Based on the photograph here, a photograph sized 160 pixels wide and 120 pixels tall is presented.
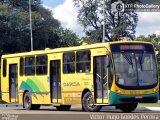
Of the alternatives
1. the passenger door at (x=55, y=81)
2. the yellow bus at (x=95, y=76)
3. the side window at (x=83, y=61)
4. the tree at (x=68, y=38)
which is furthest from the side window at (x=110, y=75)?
the tree at (x=68, y=38)

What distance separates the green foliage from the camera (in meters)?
77.5

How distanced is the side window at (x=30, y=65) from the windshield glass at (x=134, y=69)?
7353 mm

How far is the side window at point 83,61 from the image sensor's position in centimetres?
2795

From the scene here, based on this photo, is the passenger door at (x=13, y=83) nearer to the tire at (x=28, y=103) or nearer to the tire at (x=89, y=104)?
the tire at (x=28, y=103)

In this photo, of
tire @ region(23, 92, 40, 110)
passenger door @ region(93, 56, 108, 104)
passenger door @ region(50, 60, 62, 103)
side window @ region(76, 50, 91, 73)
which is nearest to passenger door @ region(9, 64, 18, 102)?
tire @ region(23, 92, 40, 110)

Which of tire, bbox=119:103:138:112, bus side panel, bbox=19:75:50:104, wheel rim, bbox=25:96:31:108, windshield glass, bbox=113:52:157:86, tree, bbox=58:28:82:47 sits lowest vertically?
tire, bbox=119:103:138:112

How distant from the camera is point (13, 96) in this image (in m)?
34.5

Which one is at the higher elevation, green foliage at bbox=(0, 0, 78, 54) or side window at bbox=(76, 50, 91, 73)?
green foliage at bbox=(0, 0, 78, 54)

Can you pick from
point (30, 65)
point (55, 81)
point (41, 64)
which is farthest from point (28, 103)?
point (55, 81)

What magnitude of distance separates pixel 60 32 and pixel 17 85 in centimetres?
5641

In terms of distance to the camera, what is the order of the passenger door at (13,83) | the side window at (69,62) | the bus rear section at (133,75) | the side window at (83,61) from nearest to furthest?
the bus rear section at (133,75)
the side window at (83,61)
the side window at (69,62)
the passenger door at (13,83)

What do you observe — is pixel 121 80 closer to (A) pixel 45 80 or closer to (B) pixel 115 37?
(A) pixel 45 80

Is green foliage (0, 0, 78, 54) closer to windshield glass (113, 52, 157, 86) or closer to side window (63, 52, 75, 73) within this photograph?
side window (63, 52, 75, 73)

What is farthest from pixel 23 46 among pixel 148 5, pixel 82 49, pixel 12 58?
pixel 82 49
